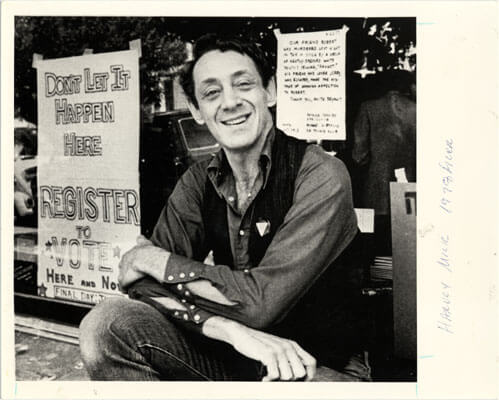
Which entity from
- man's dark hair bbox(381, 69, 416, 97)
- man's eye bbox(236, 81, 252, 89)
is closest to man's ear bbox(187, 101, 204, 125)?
man's eye bbox(236, 81, 252, 89)

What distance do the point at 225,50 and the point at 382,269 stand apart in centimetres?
67

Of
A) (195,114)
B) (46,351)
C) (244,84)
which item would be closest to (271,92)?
(244,84)

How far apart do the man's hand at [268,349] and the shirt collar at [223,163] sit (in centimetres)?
35

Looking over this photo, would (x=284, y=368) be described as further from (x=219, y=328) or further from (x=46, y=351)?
(x=46, y=351)

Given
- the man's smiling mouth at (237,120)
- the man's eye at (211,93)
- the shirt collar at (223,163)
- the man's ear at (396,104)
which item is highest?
the man's eye at (211,93)

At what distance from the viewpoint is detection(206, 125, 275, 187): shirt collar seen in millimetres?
1362

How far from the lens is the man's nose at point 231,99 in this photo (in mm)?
1339

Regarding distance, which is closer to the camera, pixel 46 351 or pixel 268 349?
pixel 268 349

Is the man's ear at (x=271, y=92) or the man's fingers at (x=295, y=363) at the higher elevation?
the man's ear at (x=271, y=92)

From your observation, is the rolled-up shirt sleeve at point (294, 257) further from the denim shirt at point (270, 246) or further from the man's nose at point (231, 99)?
the man's nose at point (231, 99)

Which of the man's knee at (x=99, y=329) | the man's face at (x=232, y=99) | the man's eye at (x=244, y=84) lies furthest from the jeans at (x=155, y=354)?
the man's eye at (x=244, y=84)

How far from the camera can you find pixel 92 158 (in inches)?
55.4

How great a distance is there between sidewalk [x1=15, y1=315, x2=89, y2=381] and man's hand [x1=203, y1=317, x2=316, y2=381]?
1.20 feet

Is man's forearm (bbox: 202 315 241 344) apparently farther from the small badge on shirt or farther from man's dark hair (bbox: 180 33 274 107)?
man's dark hair (bbox: 180 33 274 107)
